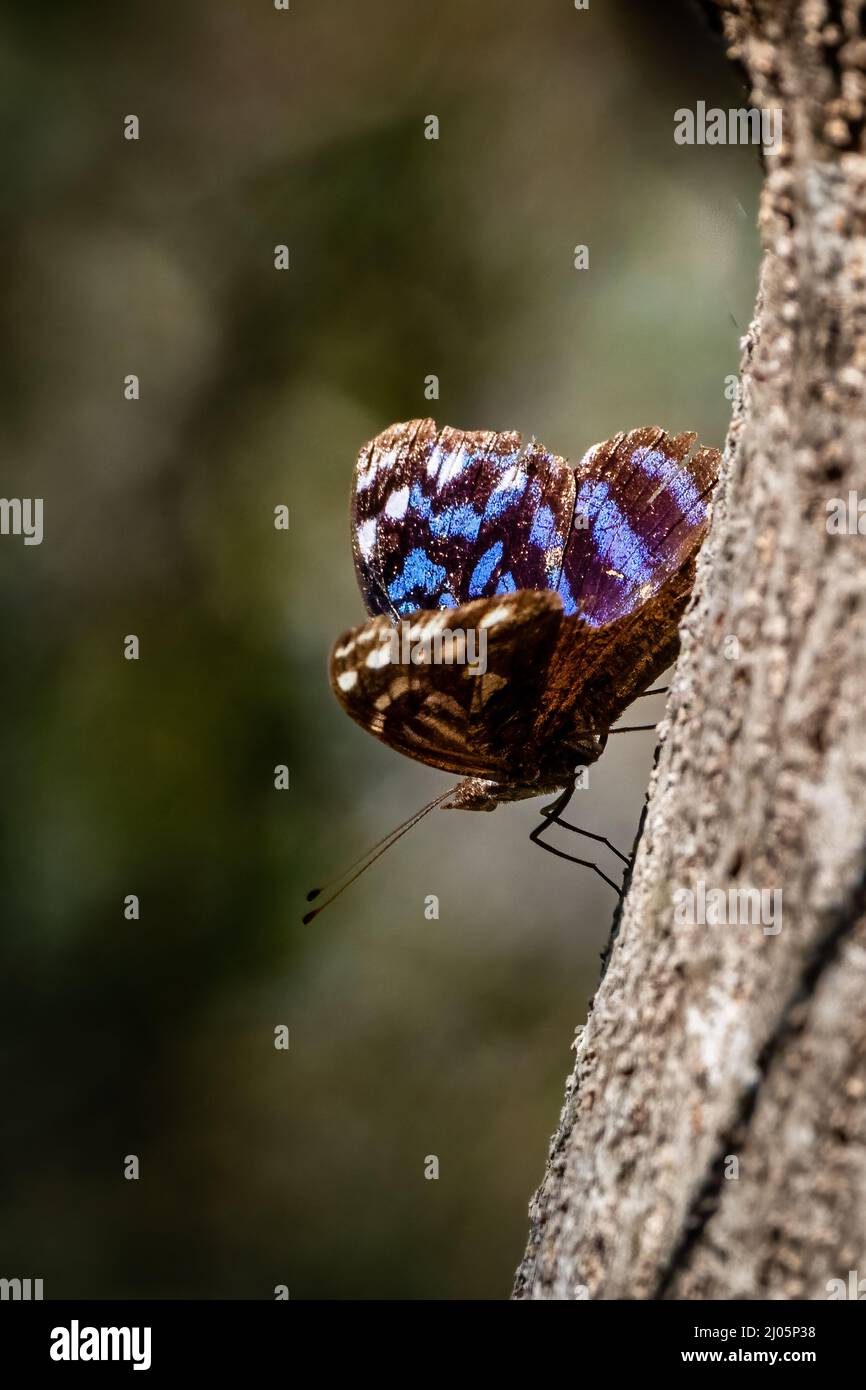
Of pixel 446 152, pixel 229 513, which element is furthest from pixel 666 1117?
pixel 446 152

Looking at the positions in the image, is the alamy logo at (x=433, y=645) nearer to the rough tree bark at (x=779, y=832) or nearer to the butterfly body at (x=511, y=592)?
the butterfly body at (x=511, y=592)

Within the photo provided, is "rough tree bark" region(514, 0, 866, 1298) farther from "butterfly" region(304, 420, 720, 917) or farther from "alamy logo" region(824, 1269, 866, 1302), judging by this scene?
"butterfly" region(304, 420, 720, 917)

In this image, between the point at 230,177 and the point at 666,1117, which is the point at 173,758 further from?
the point at 666,1117

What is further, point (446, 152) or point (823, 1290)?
point (446, 152)
